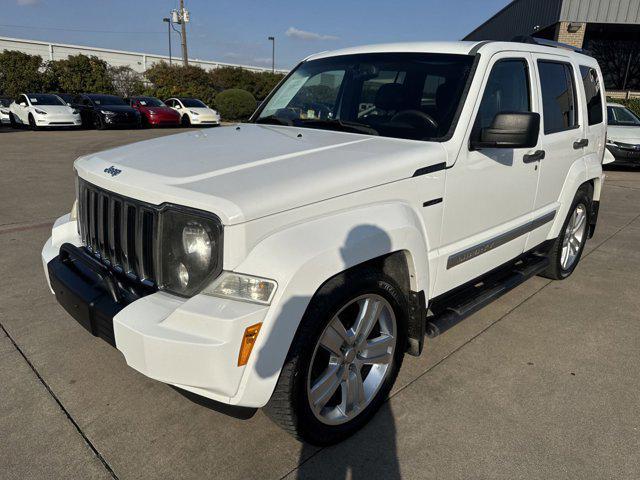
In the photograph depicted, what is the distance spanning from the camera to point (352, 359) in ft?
8.23

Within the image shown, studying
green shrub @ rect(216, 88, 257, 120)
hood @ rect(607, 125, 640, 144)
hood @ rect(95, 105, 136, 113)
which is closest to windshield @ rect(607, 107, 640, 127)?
hood @ rect(607, 125, 640, 144)

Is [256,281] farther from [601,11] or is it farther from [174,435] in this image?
[601,11]

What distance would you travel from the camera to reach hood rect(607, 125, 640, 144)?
11562 mm

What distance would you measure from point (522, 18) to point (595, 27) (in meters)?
3.91

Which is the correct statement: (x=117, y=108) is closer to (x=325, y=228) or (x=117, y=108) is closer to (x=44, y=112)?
(x=44, y=112)

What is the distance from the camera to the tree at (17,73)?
30891 mm

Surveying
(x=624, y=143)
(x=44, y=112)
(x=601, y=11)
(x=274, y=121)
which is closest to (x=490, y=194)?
(x=274, y=121)

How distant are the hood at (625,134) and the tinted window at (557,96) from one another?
867 cm

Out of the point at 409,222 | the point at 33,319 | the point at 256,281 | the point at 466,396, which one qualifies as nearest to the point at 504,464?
the point at 466,396

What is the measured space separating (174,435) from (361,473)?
37.2 inches

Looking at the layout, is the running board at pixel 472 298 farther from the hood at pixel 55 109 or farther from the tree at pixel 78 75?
the tree at pixel 78 75

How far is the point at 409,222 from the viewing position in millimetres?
2535

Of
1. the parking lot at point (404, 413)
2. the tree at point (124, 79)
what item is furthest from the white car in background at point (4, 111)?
the parking lot at point (404, 413)

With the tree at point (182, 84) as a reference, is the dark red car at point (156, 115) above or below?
below
